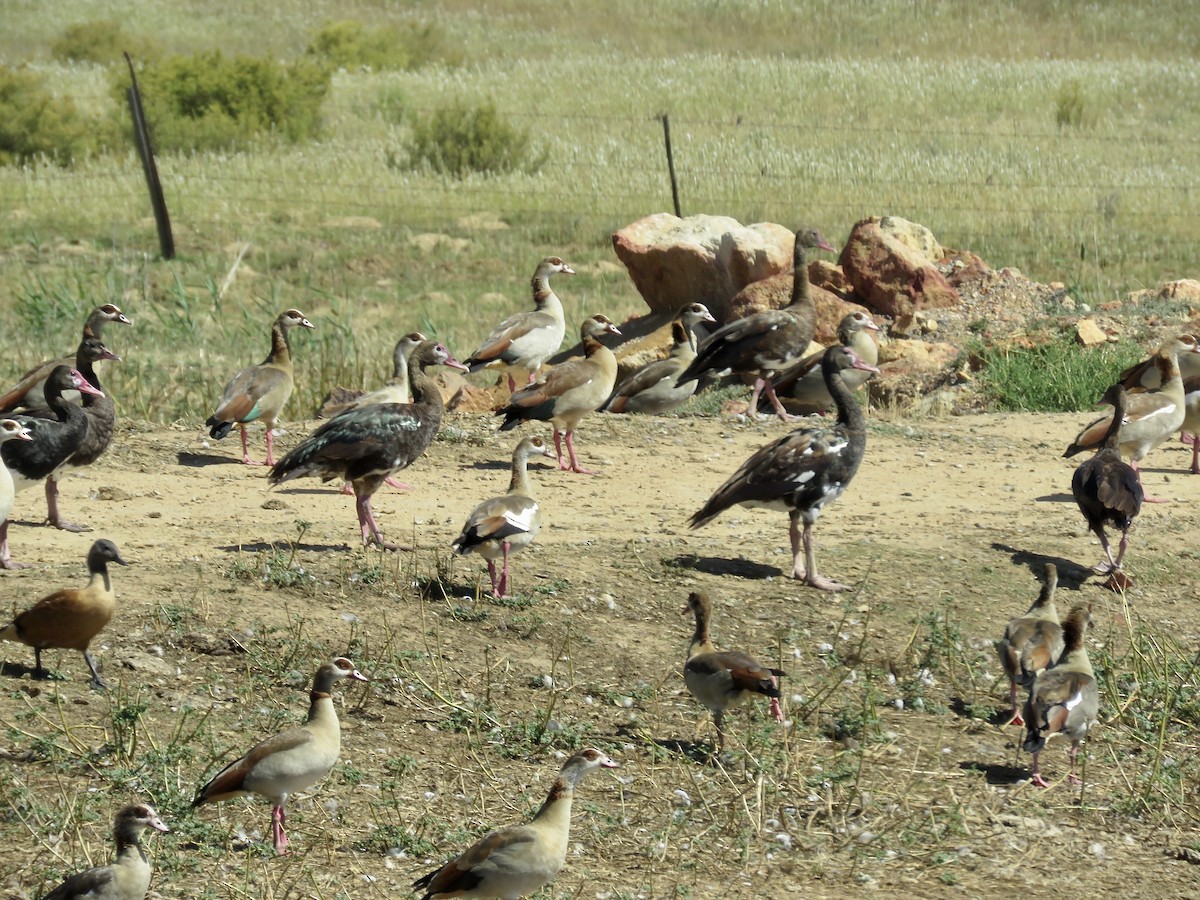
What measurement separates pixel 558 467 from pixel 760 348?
2604 millimetres

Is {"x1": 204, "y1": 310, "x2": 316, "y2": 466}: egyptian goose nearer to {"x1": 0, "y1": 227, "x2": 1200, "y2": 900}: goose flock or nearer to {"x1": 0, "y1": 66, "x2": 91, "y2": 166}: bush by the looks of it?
{"x1": 0, "y1": 227, "x2": 1200, "y2": 900}: goose flock

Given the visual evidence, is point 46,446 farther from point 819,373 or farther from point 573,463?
point 819,373

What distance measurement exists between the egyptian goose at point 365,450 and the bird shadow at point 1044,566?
3707 mm

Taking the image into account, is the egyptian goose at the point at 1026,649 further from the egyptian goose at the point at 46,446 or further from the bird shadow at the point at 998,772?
the egyptian goose at the point at 46,446

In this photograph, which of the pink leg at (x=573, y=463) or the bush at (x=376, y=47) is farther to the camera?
the bush at (x=376, y=47)

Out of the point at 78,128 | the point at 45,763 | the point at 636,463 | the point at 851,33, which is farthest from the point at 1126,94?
the point at 45,763

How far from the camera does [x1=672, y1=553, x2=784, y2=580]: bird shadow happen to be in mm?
9734

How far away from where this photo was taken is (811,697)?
7949mm

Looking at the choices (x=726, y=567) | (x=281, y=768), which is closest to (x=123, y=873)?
(x=281, y=768)

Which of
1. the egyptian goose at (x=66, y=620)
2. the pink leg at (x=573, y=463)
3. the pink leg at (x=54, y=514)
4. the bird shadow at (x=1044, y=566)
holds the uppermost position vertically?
the egyptian goose at (x=66, y=620)

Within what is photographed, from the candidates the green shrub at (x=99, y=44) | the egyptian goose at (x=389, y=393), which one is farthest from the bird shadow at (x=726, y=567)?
the green shrub at (x=99, y=44)

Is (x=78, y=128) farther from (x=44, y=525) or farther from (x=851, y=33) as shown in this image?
(x=851, y=33)

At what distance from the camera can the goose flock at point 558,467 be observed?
609cm

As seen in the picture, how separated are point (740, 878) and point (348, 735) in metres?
1.95
